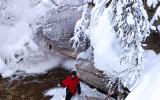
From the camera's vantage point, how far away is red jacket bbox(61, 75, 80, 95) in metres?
11.8

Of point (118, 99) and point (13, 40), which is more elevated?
point (13, 40)

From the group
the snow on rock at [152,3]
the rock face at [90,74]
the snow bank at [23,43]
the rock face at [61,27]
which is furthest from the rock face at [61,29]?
the snow on rock at [152,3]

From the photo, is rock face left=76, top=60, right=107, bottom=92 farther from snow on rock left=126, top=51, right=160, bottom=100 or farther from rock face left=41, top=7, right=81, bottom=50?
snow on rock left=126, top=51, right=160, bottom=100

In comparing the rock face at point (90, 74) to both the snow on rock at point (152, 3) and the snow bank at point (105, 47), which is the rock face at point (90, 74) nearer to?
the snow bank at point (105, 47)

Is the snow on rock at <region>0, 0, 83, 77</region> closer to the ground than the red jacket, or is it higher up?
higher up

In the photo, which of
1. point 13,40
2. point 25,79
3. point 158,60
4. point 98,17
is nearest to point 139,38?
point 158,60

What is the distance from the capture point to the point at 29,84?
1376 cm

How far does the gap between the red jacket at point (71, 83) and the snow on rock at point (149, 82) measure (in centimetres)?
237

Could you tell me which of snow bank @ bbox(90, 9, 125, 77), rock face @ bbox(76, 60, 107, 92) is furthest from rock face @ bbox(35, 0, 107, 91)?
snow bank @ bbox(90, 9, 125, 77)

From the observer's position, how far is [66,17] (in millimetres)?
14156

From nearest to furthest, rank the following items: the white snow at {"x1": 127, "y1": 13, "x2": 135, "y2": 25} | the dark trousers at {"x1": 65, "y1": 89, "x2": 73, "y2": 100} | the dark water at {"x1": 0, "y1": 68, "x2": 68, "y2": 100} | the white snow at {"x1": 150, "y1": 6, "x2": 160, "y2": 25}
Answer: the white snow at {"x1": 127, "y1": 13, "x2": 135, "y2": 25} → the white snow at {"x1": 150, "y1": 6, "x2": 160, "y2": 25} → the dark trousers at {"x1": 65, "y1": 89, "x2": 73, "y2": 100} → the dark water at {"x1": 0, "y1": 68, "x2": 68, "y2": 100}

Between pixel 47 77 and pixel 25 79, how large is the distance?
2.66ft

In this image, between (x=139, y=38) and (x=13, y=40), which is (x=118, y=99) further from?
(x=13, y=40)

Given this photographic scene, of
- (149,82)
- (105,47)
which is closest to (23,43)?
(105,47)
